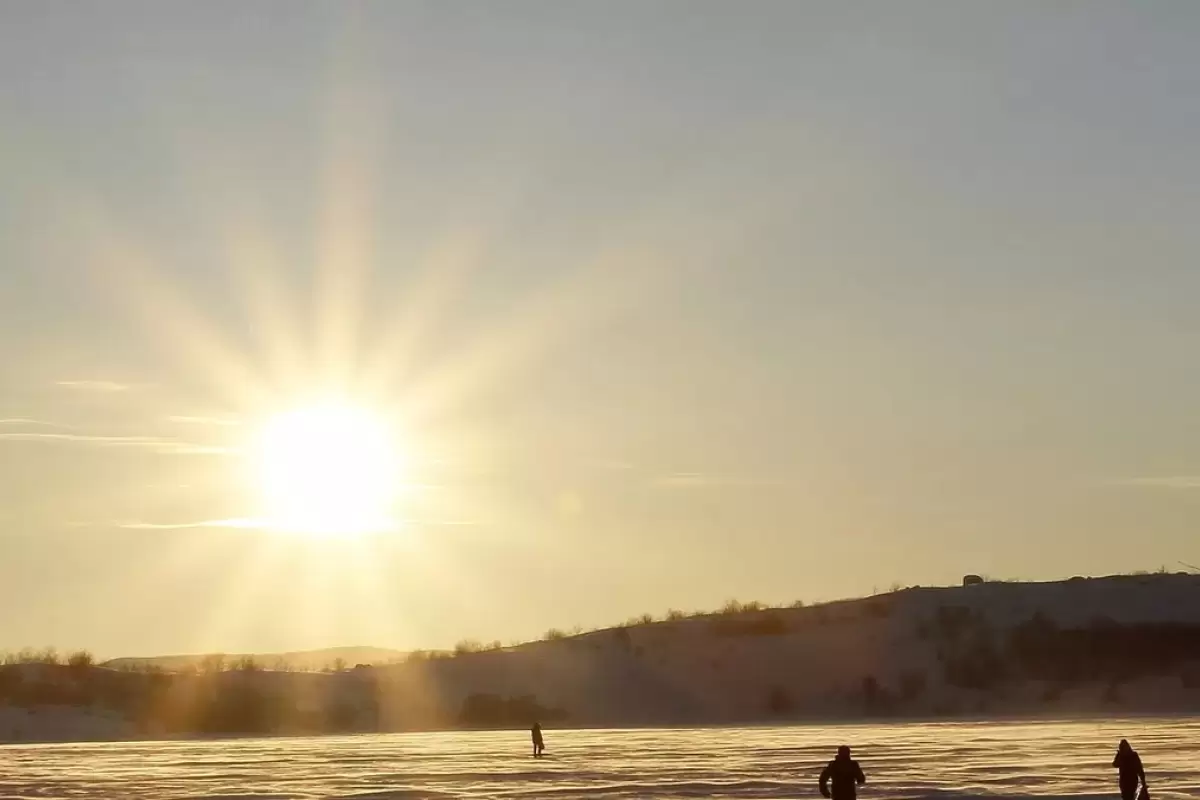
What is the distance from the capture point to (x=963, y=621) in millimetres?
89688

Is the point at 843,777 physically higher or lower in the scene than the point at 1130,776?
higher

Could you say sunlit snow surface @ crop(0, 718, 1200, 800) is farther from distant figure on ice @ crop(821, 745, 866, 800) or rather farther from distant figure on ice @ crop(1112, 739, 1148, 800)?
distant figure on ice @ crop(821, 745, 866, 800)

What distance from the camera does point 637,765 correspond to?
43.6 meters

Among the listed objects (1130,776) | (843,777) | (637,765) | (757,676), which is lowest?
(1130,776)

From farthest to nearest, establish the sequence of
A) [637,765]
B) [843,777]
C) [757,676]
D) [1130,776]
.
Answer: [757,676] < [637,765] < [1130,776] < [843,777]

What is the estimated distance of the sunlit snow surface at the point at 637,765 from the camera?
3616 centimetres

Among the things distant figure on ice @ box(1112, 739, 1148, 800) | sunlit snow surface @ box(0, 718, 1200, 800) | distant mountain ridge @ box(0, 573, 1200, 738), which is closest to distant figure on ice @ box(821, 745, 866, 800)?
distant figure on ice @ box(1112, 739, 1148, 800)

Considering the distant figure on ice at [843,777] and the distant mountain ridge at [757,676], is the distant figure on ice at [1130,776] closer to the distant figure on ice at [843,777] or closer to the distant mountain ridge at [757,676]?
the distant figure on ice at [843,777]

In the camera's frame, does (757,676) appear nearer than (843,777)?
No

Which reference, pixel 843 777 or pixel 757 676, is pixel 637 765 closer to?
pixel 843 777

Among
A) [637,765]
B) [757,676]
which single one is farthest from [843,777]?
[757,676]

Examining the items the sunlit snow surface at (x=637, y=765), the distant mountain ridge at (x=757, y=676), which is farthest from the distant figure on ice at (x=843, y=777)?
the distant mountain ridge at (x=757, y=676)

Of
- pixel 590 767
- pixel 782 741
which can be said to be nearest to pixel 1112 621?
pixel 782 741

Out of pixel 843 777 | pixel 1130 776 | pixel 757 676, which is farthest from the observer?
pixel 757 676
